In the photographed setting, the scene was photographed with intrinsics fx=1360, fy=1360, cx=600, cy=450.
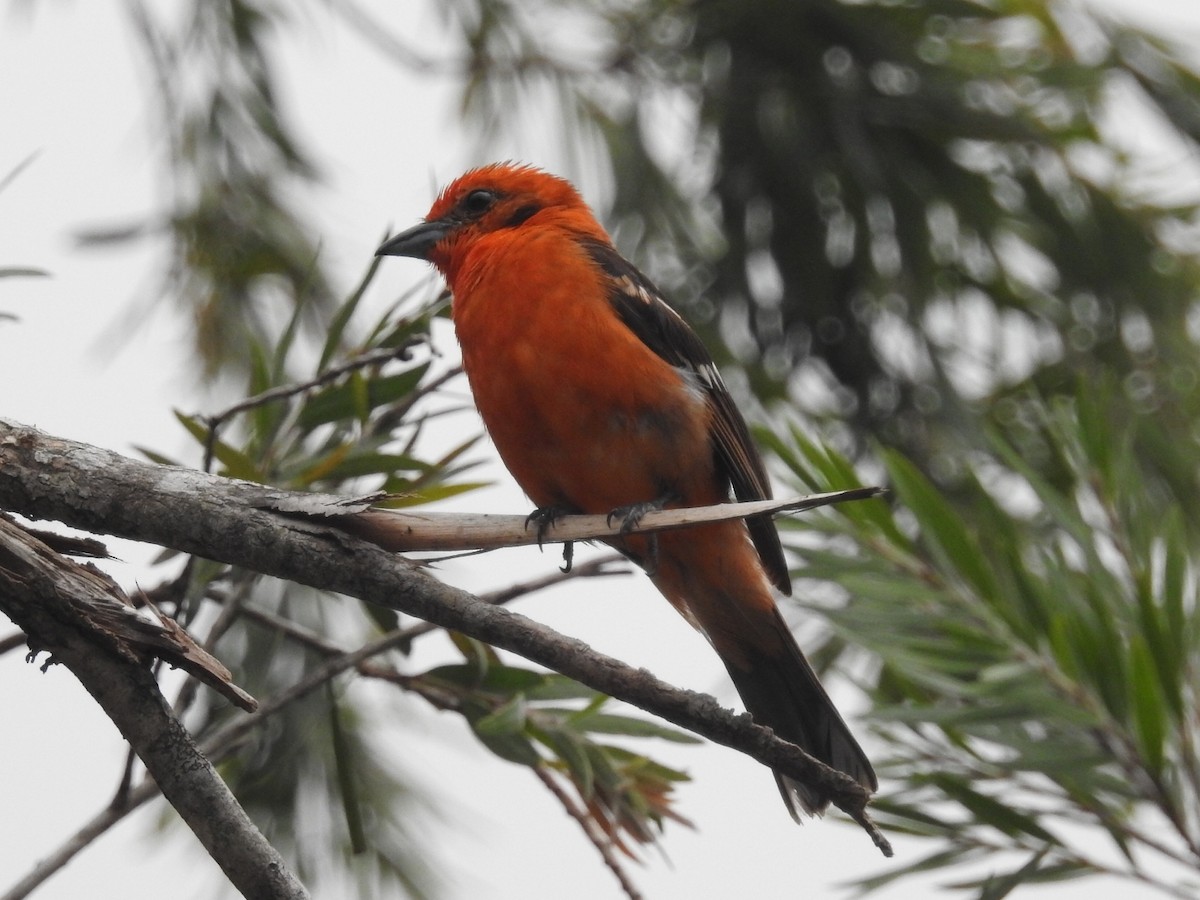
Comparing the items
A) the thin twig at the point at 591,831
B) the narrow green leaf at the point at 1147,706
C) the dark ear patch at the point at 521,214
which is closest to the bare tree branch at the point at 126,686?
the thin twig at the point at 591,831

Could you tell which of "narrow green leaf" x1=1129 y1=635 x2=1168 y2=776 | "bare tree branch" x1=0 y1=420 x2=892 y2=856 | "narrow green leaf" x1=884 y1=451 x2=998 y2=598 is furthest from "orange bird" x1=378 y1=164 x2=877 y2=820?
"bare tree branch" x1=0 y1=420 x2=892 y2=856

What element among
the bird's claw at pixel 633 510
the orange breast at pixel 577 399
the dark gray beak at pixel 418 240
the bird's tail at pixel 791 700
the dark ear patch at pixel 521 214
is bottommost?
the bird's tail at pixel 791 700

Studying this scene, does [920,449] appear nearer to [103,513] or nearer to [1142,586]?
[1142,586]

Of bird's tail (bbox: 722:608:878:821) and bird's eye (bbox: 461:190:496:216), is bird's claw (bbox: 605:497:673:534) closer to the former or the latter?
bird's tail (bbox: 722:608:878:821)

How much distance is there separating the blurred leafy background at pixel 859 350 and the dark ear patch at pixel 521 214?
15.5 inches

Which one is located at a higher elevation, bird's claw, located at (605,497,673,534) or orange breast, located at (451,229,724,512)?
orange breast, located at (451,229,724,512)

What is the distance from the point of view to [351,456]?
2602mm

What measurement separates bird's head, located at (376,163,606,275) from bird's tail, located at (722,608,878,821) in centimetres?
134

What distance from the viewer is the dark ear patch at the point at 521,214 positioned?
413cm

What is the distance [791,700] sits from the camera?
3.56m

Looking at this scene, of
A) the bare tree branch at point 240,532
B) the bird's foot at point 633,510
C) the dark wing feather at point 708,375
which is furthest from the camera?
the dark wing feather at point 708,375

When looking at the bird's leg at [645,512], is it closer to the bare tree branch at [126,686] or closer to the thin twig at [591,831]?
the thin twig at [591,831]

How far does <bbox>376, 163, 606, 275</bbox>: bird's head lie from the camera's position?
13.4 ft

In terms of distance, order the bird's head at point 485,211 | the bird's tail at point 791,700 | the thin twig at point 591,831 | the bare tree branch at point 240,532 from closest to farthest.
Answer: the bare tree branch at point 240,532 < the thin twig at point 591,831 < the bird's tail at point 791,700 < the bird's head at point 485,211
